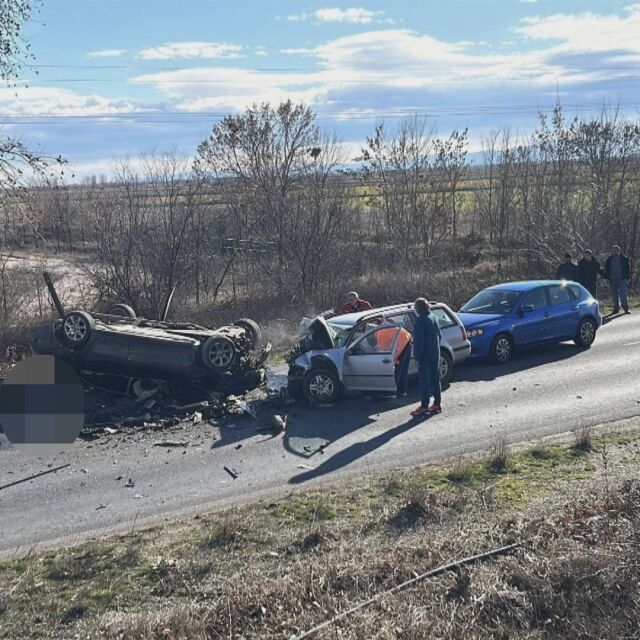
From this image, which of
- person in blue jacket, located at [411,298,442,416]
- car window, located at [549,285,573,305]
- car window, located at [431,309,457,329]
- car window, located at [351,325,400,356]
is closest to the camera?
person in blue jacket, located at [411,298,442,416]

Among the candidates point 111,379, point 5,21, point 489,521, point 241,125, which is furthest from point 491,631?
point 241,125

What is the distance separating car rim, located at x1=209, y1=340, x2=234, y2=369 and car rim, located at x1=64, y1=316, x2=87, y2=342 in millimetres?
2323

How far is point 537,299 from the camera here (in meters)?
17.5

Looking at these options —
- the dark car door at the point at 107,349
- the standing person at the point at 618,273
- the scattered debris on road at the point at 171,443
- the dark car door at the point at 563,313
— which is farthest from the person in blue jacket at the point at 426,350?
the standing person at the point at 618,273

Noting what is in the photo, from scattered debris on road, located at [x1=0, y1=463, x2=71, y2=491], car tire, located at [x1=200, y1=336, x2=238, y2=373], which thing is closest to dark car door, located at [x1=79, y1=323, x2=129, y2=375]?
car tire, located at [x1=200, y1=336, x2=238, y2=373]

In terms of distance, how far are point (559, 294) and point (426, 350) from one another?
21.2 ft

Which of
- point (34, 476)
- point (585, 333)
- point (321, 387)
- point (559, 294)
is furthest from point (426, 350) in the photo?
point (585, 333)

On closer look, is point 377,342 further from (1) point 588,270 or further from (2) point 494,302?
(1) point 588,270

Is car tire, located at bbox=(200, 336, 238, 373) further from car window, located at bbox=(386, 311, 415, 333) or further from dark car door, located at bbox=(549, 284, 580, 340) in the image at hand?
dark car door, located at bbox=(549, 284, 580, 340)

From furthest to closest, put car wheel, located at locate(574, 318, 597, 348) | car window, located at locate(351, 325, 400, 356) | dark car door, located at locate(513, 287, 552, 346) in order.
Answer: car wheel, located at locate(574, 318, 597, 348) → dark car door, located at locate(513, 287, 552, 346) → car window, located at locate(351, 325, 400, 356)

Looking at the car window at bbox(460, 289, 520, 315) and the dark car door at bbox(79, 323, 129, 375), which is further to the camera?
the car window at bbox(460, 289, 520, 315)

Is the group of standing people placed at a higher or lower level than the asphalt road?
higher

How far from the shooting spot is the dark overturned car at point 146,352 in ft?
45.1

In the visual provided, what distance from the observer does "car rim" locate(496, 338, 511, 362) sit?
653 inches
